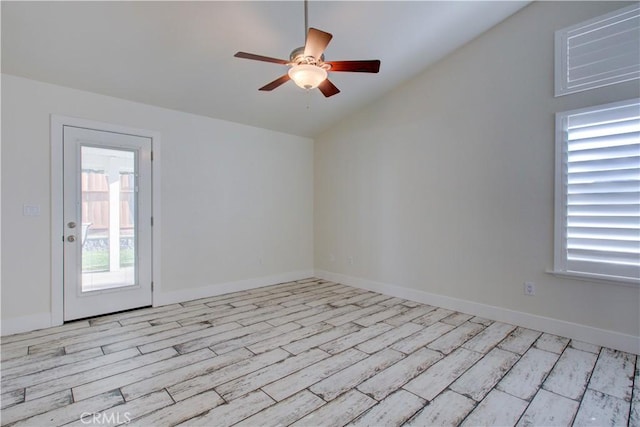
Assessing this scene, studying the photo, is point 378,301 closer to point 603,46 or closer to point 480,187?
point 480,187

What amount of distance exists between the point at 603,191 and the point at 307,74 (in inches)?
115

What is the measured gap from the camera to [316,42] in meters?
2.23

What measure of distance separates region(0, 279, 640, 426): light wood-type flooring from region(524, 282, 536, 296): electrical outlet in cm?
42

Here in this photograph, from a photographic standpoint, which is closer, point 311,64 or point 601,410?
point 601,410

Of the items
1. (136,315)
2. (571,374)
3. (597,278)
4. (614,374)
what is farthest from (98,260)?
(597,278)

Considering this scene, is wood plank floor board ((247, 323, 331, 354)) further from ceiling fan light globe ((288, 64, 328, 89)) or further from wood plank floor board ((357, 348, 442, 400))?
ceiling fan light globe ((288, 64, 328, 89))

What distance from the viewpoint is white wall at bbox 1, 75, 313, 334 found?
325 cm

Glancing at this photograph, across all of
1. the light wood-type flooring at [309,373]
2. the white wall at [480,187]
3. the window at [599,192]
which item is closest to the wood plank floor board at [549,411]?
the light wood-type flooring at [309,373]

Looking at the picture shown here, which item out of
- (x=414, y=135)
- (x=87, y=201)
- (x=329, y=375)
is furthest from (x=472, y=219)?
(x=87, y=201)

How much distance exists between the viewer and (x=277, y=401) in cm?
211

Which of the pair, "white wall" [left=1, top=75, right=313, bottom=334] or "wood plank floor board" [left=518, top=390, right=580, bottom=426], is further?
"white wall" [left=1, top=75, right=313, bottom=334]

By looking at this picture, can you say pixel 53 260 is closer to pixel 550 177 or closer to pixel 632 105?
pixel 550 177

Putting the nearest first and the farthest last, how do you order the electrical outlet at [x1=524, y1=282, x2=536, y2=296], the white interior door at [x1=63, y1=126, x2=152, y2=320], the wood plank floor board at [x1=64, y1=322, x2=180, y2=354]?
1. the wood plank floor board at [x1=64, y1=322, x2=180, y2=354]
2. the electrical outlet at [x1=524, y1=282, x2=536, y2=296]
3. the white interior door at [x1=63, y1=126, x2=152, y2=320]

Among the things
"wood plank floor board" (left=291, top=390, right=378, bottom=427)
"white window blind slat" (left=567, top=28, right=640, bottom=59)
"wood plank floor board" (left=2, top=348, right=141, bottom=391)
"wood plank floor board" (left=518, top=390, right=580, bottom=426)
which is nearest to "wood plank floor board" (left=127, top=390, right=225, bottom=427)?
"wood plank floor board" (left=291, top=390, right=378, bottom=427)
